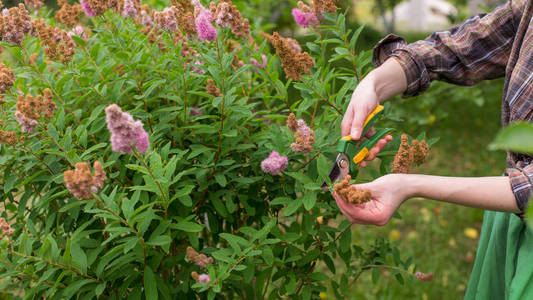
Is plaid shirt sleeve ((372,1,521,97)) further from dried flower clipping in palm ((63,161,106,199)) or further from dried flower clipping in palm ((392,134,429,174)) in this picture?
dried flower clipping in palm ((63,161,106,199))

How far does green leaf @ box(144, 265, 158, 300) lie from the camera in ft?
4.98

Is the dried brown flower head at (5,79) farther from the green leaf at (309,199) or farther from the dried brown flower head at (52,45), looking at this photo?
the green leaf at (309,199)

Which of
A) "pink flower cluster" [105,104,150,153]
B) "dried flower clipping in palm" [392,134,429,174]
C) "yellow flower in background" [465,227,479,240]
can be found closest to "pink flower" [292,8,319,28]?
"dried flower clipping in palm" [392,134,429,174]

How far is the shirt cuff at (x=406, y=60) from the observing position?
176 centimetres

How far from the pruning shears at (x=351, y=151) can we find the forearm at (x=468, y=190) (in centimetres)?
29

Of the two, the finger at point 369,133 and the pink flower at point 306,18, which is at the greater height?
the pink flower at point 306,18

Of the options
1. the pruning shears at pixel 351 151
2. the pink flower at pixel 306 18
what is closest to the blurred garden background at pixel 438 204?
the pink flower at pixel 306 18

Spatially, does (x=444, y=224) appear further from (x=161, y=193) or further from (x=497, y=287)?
(x=161, y=193)

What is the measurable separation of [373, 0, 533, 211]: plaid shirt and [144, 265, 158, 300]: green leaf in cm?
122

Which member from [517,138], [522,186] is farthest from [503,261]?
[517,138]

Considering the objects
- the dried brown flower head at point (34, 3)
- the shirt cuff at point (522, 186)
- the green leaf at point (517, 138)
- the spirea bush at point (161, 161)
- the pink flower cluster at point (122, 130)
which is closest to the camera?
the green leaf at point (517, 138)

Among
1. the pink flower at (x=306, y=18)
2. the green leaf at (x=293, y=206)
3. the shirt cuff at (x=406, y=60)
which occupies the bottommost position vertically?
the green leaf at (x=293, y=206)

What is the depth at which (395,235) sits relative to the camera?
13.0 ft

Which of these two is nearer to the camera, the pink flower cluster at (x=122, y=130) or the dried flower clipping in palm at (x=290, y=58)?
the pink flower cluster at (x=122, y=130)
